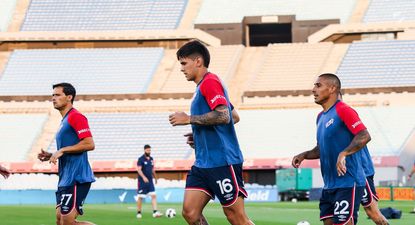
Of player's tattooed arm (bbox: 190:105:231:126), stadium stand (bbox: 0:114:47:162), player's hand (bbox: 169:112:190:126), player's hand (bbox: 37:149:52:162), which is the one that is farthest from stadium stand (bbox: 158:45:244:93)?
player's hand (bbox: 169:112:190:126)

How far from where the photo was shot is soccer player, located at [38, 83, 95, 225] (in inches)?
427

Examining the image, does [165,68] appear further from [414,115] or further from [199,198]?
[199,198]

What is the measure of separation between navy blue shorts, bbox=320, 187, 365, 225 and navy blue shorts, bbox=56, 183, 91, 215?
3125mm

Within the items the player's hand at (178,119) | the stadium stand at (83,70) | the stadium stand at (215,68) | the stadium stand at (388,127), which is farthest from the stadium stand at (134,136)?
the player's hand at (178,119)

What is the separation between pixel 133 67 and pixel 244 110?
9.57m

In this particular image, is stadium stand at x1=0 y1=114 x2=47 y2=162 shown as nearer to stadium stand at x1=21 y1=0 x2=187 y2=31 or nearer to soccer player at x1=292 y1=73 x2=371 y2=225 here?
stadium stand at x1=21 y1=0 x2=187 y2=31

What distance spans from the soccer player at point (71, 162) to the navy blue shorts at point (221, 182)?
6.86 ft

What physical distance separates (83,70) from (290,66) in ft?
46.8

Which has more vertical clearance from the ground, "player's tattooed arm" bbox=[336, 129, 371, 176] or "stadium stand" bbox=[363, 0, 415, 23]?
"stadium stand" bbox=[363, 0, 415, 23]

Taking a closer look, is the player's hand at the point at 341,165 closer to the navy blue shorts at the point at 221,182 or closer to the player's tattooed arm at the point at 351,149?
the player's tattooed arm at the point at 351,149

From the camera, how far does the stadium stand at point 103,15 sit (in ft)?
216

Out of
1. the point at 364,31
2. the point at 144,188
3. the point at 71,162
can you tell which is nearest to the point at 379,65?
the point at 364,31

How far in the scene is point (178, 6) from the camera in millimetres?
68188

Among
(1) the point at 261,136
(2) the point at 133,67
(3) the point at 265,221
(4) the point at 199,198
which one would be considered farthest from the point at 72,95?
(2) the point at 133,67
